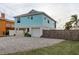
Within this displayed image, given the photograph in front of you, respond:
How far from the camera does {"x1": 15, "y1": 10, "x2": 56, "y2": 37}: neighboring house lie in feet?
17.4

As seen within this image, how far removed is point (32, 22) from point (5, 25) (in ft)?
3.08

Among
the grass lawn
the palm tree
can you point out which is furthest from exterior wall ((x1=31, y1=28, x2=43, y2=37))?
the palm tree

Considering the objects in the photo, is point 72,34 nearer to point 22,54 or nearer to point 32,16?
point 32,16

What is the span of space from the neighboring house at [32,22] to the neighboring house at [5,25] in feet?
0.72

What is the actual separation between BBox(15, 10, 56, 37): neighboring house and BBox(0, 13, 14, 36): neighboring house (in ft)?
0.72

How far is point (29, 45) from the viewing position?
5.18 metres

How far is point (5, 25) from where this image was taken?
5.09m

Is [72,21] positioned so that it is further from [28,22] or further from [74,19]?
[28,22]

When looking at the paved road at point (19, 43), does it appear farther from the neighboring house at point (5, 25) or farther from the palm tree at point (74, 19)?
the palm tree at point (74, 19)

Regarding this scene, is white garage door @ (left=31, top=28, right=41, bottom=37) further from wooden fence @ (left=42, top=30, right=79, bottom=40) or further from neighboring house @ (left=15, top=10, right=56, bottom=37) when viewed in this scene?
wooden fence @ (left=42, top=30, right=79, bottom=40)

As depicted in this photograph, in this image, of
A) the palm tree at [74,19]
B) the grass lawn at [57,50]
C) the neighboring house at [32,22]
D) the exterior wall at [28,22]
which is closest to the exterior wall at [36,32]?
the neighboring house at [32,22]

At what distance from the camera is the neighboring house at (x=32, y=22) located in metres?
5.30

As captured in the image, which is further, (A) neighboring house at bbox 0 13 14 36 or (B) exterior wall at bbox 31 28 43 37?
(B) exterior wall at bbox 31 28 43 37
